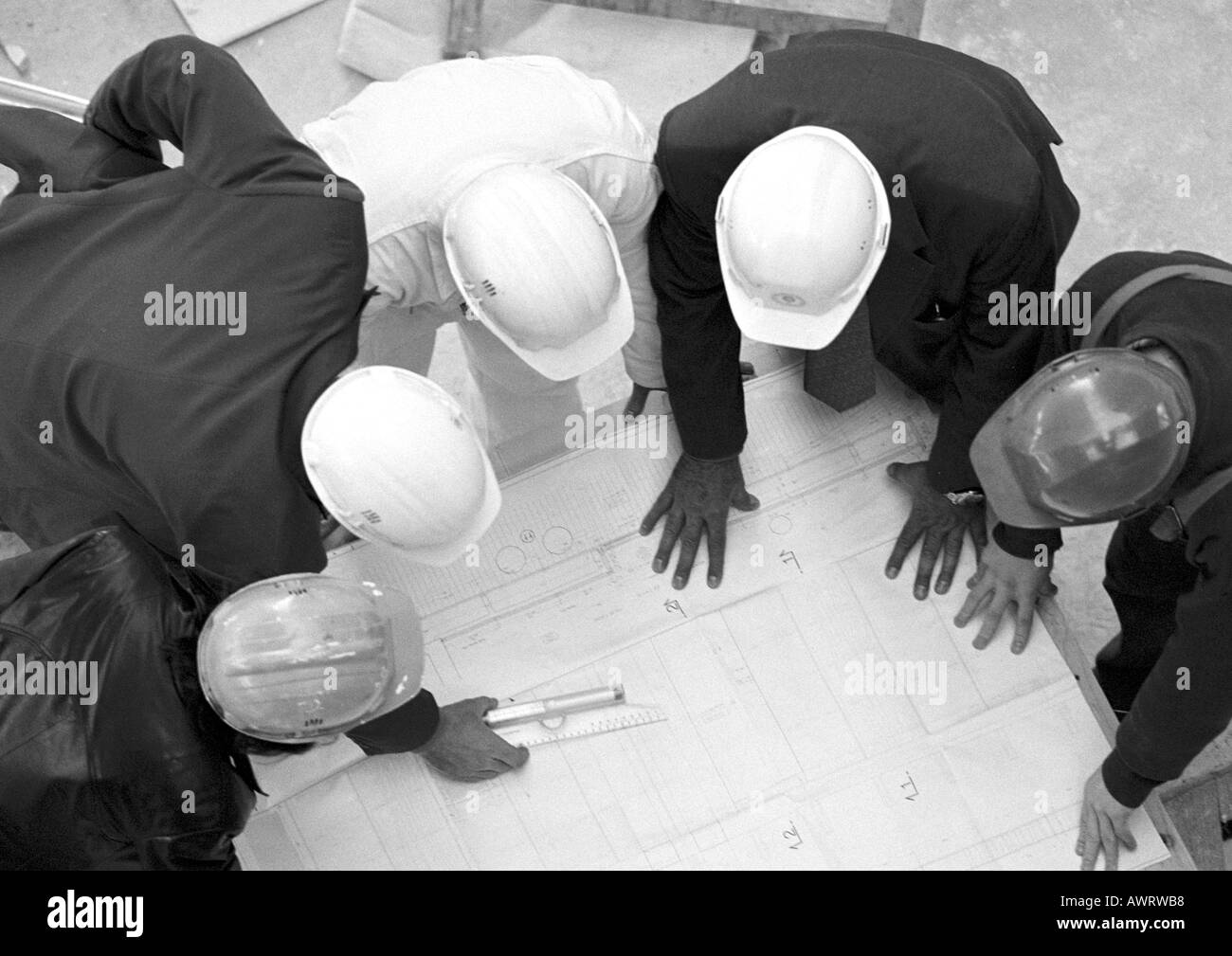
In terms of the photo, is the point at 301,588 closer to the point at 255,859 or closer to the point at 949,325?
the point at 255,859

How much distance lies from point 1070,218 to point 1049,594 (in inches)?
28.6

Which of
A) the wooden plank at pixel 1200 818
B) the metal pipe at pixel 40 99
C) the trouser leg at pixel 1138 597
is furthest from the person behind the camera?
the metal pipe at pixel 40 99

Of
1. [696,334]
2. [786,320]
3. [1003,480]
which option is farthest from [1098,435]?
[696,334]

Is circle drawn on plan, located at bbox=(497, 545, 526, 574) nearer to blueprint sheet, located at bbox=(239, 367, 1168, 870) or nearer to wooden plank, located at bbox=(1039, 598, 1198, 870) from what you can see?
blueprint sheet, located at bbox=(239, 367, 1168, 870)

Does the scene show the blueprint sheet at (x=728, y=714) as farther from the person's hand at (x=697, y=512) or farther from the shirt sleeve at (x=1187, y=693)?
the shirt sleeve at (x=1187, y=693)

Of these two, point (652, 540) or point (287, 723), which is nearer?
point (287, 723)

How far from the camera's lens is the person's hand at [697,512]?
2.45 meters

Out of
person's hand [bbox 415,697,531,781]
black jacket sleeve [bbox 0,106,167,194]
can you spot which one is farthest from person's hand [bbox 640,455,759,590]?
black jacket sleeve [bbox 0,106,167,194]

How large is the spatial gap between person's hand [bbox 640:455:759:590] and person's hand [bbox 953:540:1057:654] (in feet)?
1.62

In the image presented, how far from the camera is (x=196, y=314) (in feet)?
6.58

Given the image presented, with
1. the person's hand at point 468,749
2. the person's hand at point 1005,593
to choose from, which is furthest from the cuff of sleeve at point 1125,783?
the person's hand at point 468,749

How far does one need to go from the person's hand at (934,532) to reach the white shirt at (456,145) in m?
0.81

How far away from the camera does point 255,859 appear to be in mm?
2328
